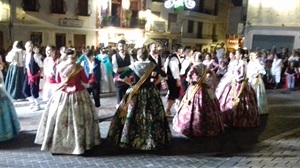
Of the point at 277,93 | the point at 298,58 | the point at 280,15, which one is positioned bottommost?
the point at 277,93

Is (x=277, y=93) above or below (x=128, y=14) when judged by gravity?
below

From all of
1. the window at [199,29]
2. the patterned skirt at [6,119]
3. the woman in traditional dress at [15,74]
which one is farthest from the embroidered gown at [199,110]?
the window at [199,29]

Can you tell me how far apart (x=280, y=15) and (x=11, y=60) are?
67.2 feet

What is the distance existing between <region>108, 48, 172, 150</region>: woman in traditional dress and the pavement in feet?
0.64

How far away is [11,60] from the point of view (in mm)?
10320

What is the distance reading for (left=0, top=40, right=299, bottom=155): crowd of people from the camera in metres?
6.09

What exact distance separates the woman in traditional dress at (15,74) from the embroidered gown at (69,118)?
4705 mm

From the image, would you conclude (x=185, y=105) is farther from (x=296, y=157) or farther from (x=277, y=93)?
(x=277, y=93)

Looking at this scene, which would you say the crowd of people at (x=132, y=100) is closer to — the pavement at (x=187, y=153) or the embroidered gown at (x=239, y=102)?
the embroidered gown at (x=239, y=102)

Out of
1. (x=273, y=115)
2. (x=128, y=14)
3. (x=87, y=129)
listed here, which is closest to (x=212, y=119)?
(x=87, y=129)

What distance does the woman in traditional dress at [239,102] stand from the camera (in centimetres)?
851

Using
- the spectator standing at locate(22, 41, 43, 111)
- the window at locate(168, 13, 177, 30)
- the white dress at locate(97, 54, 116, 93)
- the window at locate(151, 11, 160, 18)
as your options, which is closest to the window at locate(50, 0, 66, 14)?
the window at locate(151, 11, 160, 18)

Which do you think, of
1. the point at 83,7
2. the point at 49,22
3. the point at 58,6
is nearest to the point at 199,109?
the point at 49,22

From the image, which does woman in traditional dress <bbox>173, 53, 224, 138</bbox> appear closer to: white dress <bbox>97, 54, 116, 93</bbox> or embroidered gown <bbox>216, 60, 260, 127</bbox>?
embroidered gown <bbox>216, 60, 260, 127</bbox>
